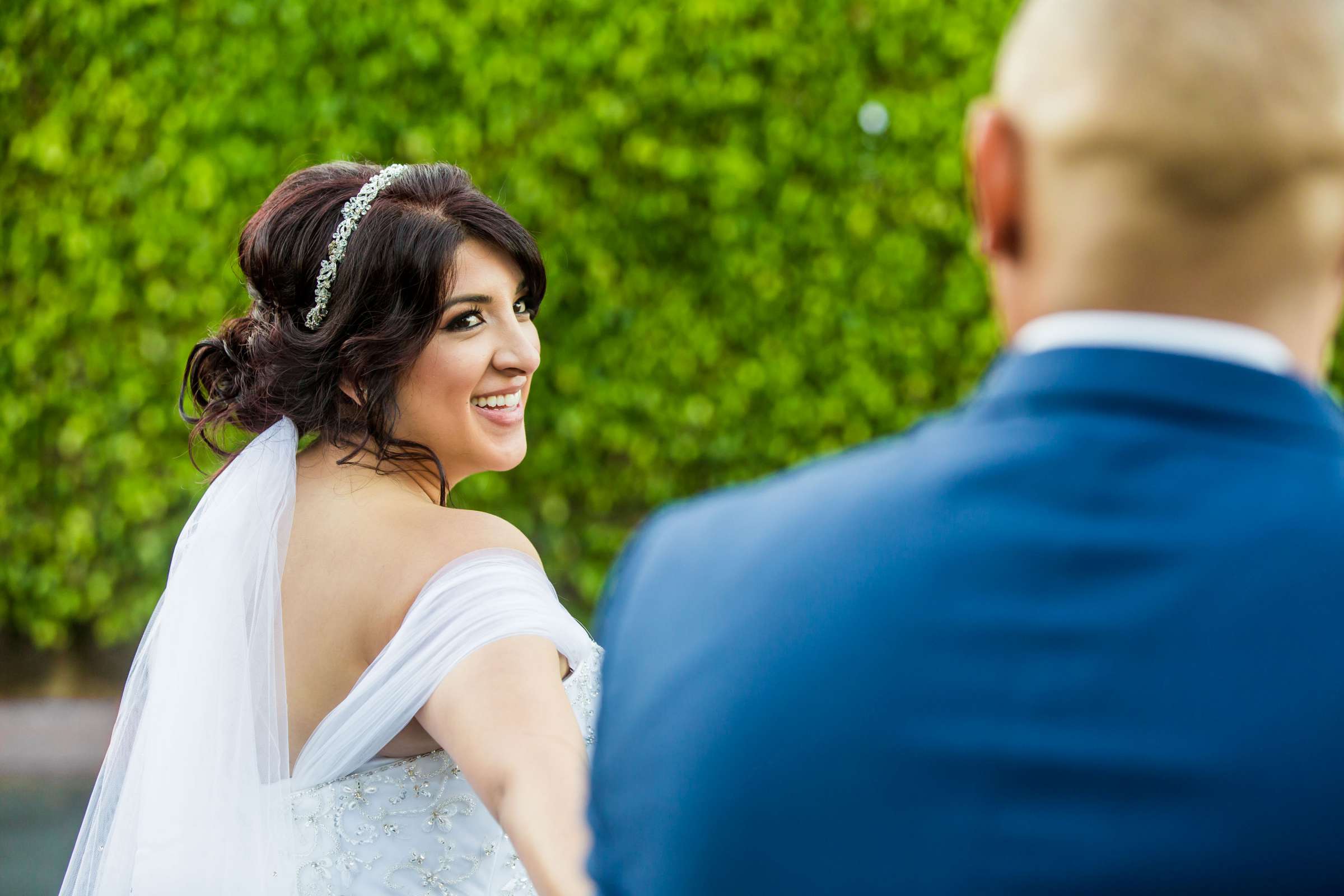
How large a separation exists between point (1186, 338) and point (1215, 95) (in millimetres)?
142

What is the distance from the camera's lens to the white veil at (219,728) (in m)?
2.00

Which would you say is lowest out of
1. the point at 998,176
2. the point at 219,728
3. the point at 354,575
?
the point at 219,728

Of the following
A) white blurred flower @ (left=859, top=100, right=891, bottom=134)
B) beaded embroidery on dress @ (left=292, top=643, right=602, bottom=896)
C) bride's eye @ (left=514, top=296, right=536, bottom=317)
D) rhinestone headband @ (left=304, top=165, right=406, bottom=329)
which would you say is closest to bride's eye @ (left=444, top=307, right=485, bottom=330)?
bride's eye @ (left=514, top=296, right=536, bottom=317)

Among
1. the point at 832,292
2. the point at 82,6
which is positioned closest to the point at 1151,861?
the point at 832,292

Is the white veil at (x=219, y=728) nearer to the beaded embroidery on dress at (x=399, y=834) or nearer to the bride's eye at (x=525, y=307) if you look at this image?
the beaded embroidery on dress at (x=399, y=834)

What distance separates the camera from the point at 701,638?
31.6 inches

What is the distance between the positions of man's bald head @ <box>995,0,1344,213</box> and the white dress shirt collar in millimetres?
72

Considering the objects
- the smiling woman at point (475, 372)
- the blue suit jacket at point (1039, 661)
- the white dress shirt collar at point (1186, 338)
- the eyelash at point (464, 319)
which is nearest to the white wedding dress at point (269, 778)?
the smiling woman at point (475, 372)

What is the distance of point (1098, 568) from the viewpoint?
720mm

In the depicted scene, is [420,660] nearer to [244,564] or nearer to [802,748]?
[244,564]

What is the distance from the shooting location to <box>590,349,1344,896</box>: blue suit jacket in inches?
27.4

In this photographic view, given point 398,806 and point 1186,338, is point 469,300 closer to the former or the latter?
point 398,806

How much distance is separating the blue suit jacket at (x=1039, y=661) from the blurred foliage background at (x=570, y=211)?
450 centimetres

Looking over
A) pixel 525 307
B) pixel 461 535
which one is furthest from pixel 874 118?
pixel 461 535
